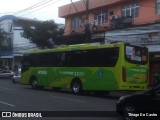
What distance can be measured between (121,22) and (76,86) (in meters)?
10.2

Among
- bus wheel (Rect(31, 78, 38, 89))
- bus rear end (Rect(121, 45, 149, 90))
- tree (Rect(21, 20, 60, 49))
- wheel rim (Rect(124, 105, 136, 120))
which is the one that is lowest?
bus wheel (Rect(31, 78, 38, 89))

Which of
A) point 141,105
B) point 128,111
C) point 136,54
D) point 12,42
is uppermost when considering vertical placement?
point 12,42

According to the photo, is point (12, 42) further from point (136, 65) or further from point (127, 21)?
point (136, 65)

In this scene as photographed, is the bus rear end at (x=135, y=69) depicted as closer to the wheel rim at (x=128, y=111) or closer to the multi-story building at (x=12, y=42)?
the wheel rim at (x=128, y=111)

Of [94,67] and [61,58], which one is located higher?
[61,58]

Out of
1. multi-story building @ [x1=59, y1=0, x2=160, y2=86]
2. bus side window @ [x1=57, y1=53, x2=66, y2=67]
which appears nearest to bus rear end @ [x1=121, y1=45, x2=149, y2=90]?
bus side window @ [x1=57, y1=53, x2=66, y2=67]

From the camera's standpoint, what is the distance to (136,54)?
21.2 meters

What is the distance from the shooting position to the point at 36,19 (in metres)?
65.5

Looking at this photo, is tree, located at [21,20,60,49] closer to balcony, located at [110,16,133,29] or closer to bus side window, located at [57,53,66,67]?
balcony, located at [110,16,133,29]

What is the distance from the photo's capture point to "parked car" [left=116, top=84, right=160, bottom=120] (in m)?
10.9

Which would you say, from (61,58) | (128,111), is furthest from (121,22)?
(128,111)

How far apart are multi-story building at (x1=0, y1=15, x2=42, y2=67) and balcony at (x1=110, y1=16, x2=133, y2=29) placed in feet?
87.6

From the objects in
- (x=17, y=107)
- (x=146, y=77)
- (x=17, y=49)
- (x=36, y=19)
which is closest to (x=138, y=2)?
(x=146, y=77)

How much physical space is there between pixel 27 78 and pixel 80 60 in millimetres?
7013
